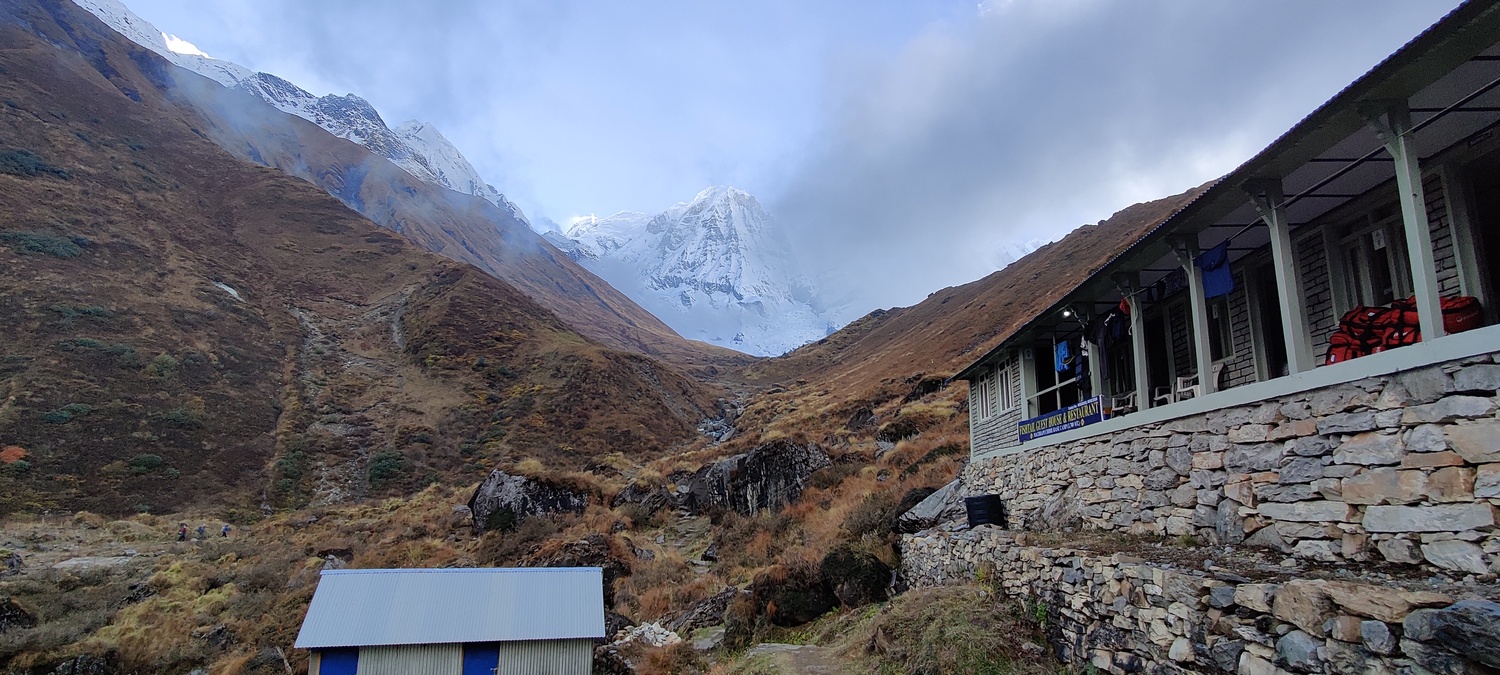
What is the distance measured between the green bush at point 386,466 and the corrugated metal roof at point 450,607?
26.8 meters

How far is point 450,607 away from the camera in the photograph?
1675 centimetres

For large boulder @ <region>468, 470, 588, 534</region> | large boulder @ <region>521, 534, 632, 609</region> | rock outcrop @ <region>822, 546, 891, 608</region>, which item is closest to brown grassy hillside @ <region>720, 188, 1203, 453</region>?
large boulder @ <region>468, 470, 588, 534</region>

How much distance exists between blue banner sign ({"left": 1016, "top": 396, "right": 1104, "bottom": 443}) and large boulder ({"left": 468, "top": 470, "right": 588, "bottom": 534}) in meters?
21.9

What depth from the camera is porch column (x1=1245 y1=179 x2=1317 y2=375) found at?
7.35 metres

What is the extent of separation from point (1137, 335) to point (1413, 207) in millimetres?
5176

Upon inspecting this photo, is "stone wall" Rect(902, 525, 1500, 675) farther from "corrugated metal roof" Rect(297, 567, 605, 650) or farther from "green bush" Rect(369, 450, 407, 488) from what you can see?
"green bush" Rect(369, 450, 407, 488)

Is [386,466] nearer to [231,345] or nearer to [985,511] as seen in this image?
[231,345]

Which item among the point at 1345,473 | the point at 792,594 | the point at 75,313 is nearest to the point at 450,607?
the point at 792,594

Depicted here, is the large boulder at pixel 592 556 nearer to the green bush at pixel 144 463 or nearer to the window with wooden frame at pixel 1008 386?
the window with wooden frame at pixel 1008 386

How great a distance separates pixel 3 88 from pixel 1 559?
6996 cm

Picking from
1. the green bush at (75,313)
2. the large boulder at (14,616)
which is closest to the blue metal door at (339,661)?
the large boulder at (14,616)

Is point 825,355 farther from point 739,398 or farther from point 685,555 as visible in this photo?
point 685,555

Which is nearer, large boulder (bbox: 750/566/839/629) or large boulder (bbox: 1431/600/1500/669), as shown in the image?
large boulder (bbox: 1431/600/1500/669)

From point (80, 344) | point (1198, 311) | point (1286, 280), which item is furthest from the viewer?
point (80, 344)
